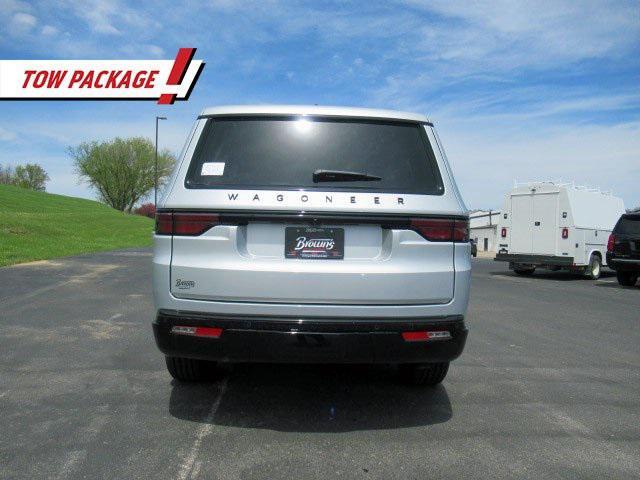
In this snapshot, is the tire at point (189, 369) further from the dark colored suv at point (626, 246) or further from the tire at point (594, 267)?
the tire at point (594, 267)

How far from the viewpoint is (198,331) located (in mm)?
3322

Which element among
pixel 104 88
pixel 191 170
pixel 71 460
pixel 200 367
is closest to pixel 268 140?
pixel 191 170

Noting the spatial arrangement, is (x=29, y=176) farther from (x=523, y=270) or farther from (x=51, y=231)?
(x=523, y=270)

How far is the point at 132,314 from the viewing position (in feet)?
25.0

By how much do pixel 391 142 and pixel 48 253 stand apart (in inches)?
693

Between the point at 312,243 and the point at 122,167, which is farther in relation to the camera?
the point at 122,167

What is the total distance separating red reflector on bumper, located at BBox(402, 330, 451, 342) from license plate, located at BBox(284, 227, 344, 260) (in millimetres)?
600

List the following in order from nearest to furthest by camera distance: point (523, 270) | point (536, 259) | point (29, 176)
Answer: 1. point (536, 259)
2. point (523, 270)
3. point (29, 176)

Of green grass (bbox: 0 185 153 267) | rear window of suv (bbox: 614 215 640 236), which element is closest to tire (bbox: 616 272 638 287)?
rear window of suv (bbox: 614 215 640 236)

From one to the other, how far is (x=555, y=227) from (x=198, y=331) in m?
14.3

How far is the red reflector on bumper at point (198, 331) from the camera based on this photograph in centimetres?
330

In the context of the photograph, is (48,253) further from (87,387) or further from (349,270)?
(349,270)

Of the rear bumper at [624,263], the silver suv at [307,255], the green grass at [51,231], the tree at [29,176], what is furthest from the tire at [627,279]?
the tree at [29,176]

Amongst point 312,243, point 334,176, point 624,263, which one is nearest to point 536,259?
point 624,263
